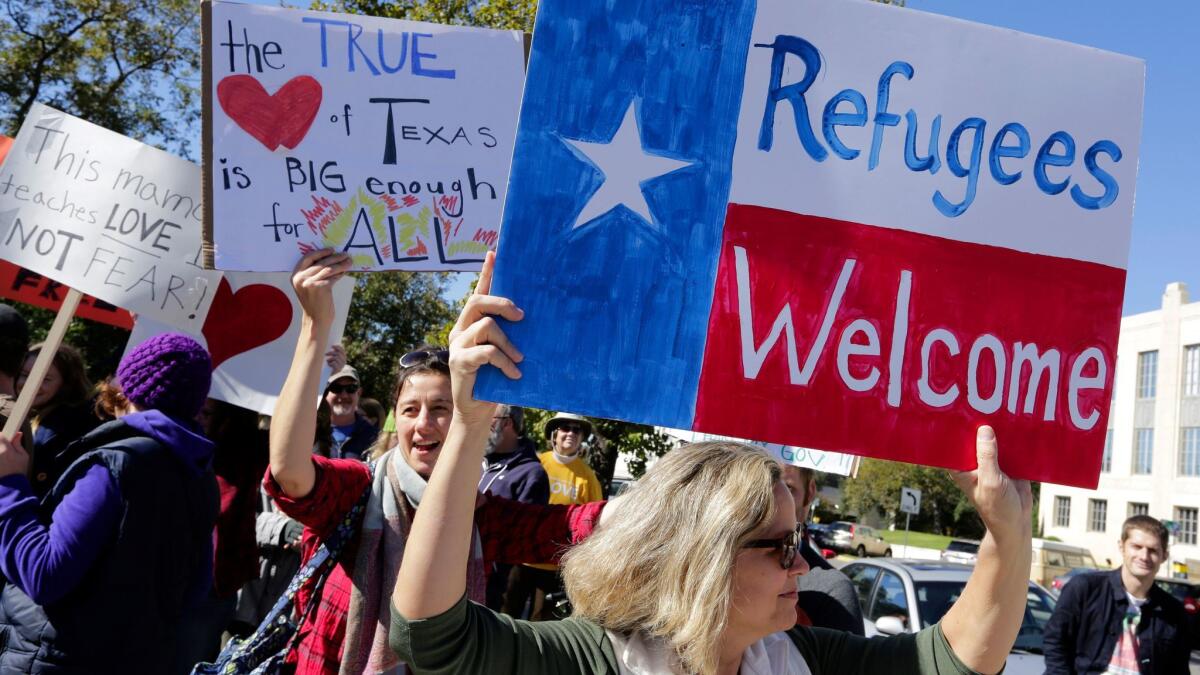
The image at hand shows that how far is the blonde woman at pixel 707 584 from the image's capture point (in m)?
1.89

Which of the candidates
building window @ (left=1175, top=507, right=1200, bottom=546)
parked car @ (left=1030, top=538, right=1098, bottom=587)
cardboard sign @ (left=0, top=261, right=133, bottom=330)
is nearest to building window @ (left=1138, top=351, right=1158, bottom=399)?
building window @ (left=1175, top=507, right=1200, bottom=546)

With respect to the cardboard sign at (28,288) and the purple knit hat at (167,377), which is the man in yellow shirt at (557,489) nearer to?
the cardboard sign at (28,288)

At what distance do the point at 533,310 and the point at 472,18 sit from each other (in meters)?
15.3

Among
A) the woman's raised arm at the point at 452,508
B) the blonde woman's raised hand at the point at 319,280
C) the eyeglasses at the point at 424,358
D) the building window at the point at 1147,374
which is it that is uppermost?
the building window at the point at 1147,374

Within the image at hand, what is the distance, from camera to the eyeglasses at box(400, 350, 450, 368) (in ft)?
9.60

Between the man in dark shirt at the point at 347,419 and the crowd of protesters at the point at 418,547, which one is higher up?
the man in dark shirt at the point at 347,419

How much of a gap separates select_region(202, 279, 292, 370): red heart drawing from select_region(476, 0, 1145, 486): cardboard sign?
350 cm

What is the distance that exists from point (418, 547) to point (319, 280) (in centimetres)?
126

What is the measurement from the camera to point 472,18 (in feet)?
53.4

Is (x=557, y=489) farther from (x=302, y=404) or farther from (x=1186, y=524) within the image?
(x=1186, y=524)

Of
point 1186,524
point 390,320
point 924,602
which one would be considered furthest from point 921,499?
point 924,602

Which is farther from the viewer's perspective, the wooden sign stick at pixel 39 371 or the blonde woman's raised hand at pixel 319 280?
the wooden sign stick at pixel 39 371

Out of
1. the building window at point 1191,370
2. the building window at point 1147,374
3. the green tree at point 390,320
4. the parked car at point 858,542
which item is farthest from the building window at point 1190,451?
the green tree at point 390,320

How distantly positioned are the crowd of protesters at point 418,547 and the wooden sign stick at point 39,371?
187 millimetres
